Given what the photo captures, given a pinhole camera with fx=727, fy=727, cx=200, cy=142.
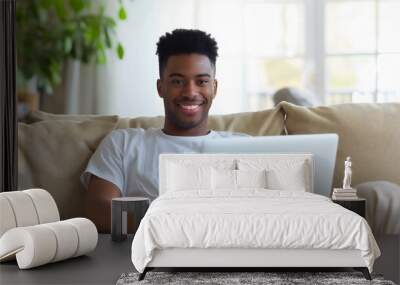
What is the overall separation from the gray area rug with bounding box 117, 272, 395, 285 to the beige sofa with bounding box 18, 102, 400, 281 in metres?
1.36

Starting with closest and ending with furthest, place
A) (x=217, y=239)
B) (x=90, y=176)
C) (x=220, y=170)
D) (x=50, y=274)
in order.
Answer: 1. (x=217, y=239)
2. (x=50, y=274)
3. (x=220, y=170)
4. (x=90, y=176)

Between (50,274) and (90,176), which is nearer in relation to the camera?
(50,274)

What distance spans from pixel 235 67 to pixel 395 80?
1166mm

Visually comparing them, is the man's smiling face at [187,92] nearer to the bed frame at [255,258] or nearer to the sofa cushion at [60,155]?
the sofa cushion at [60,155]

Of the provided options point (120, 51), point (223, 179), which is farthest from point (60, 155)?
point (223, 179)

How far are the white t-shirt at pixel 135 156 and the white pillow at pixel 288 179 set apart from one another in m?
0.51

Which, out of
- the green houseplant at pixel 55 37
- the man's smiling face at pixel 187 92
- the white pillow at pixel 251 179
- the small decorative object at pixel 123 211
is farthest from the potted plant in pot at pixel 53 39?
the white pillow at pixel 251 179

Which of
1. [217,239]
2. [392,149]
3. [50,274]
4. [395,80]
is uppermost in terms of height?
[395,80]

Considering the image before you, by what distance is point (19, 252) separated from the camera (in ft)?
13.2

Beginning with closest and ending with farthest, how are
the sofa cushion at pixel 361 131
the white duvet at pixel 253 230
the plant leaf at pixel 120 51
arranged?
the white duvet at pixel 253 230
the sofa cushion at pixel 361 131
the plant leaf at pixel 120 51

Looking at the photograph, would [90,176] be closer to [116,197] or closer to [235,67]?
[116,197]

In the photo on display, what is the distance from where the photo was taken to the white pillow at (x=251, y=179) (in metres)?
4.82

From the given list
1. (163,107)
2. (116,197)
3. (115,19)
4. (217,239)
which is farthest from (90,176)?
(217,239)

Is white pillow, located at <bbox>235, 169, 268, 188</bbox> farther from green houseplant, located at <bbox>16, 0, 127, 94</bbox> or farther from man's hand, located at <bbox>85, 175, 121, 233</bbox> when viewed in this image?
green houseplant, located at <bbox>16, 0, 127, 94</bbox>
